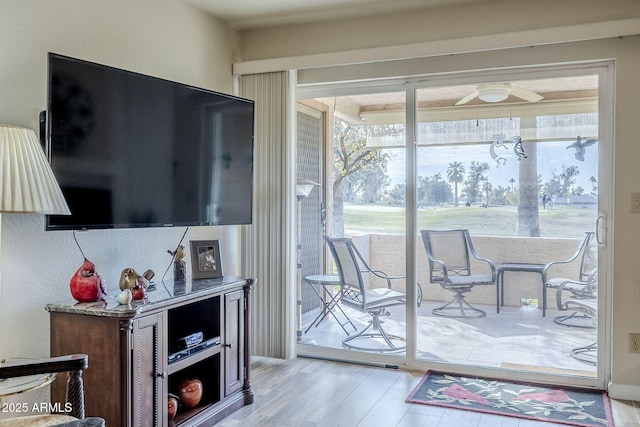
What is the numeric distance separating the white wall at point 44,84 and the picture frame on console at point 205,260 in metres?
0.29

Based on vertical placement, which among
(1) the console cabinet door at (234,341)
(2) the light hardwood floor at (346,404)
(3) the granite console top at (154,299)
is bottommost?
(2) the light hardwood floor at (346,404)

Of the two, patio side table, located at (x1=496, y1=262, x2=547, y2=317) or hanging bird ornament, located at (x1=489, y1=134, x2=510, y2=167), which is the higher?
hanging bird ornament, located at (x1=489, y1=134, x2=510, y2=167)

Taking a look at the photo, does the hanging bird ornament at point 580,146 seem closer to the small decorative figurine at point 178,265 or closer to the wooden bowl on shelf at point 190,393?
the small decorative figurine at point 178,265

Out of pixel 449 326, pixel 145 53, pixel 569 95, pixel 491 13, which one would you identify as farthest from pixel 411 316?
pixel 145 53

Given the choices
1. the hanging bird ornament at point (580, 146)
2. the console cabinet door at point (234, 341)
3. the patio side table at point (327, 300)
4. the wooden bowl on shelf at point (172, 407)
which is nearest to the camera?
the wooden bowl on shelf at point (172, 407)

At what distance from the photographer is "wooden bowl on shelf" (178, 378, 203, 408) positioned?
2.83 meters

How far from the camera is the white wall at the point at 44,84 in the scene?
237 cm

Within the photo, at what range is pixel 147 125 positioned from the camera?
2795 millimetres

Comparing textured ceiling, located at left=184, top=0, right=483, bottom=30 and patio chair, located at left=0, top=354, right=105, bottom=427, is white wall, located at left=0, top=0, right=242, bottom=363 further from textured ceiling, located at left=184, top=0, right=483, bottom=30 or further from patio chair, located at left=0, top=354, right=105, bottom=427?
patio chair, located at left=0, top=354, right=105, bottom=427

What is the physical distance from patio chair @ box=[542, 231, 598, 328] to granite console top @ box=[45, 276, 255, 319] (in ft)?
6.68

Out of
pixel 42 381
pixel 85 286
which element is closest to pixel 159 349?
pixel 85 286

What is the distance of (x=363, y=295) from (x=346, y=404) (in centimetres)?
96

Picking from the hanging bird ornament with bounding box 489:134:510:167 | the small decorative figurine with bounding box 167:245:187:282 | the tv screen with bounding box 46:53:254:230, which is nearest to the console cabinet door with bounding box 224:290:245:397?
the small decorative figurine with bounding box 167:245:187:282

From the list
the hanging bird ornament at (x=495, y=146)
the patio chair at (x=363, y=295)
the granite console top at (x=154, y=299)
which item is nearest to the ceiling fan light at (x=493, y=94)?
the hanging bird ornament at (x=495, y=146)
